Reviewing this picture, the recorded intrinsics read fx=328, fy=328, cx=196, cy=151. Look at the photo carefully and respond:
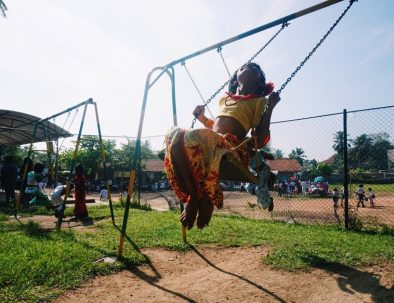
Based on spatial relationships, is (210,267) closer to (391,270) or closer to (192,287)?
(192,287)

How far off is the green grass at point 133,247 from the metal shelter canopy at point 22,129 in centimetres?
620

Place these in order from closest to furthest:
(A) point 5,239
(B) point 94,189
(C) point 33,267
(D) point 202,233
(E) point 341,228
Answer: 1. (C) point 33,267
2. (A) point 5,239
3. (D) point 202,233
4. (E) point 341,228
5. (B) point 94,189

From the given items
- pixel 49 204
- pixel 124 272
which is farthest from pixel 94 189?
pixel 124 272

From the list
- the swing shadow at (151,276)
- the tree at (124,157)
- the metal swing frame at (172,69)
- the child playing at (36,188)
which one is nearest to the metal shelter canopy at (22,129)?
the child playing at (36,188)

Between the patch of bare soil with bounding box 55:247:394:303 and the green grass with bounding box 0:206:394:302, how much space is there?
0.21 m

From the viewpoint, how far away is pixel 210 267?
4.08 metres

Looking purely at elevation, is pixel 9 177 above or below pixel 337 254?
above

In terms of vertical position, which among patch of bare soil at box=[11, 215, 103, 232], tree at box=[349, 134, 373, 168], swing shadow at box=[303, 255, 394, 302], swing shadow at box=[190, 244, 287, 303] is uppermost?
tree at box=[349, 134, 373, 168]

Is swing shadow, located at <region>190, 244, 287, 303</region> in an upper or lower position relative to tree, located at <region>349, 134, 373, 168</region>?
lower

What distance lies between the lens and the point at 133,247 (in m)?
4.98

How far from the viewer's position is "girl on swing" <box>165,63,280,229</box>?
2.84 meters

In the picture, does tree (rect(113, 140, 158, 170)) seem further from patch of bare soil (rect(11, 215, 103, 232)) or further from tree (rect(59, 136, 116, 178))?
patch of bare soil (rect(11, 215, 103, 232))

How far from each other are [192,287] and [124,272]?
0.95m

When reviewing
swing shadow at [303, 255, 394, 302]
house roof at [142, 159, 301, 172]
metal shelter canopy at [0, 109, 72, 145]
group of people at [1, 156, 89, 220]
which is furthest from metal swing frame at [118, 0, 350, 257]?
house roof at [142, 159, 301, 172]
